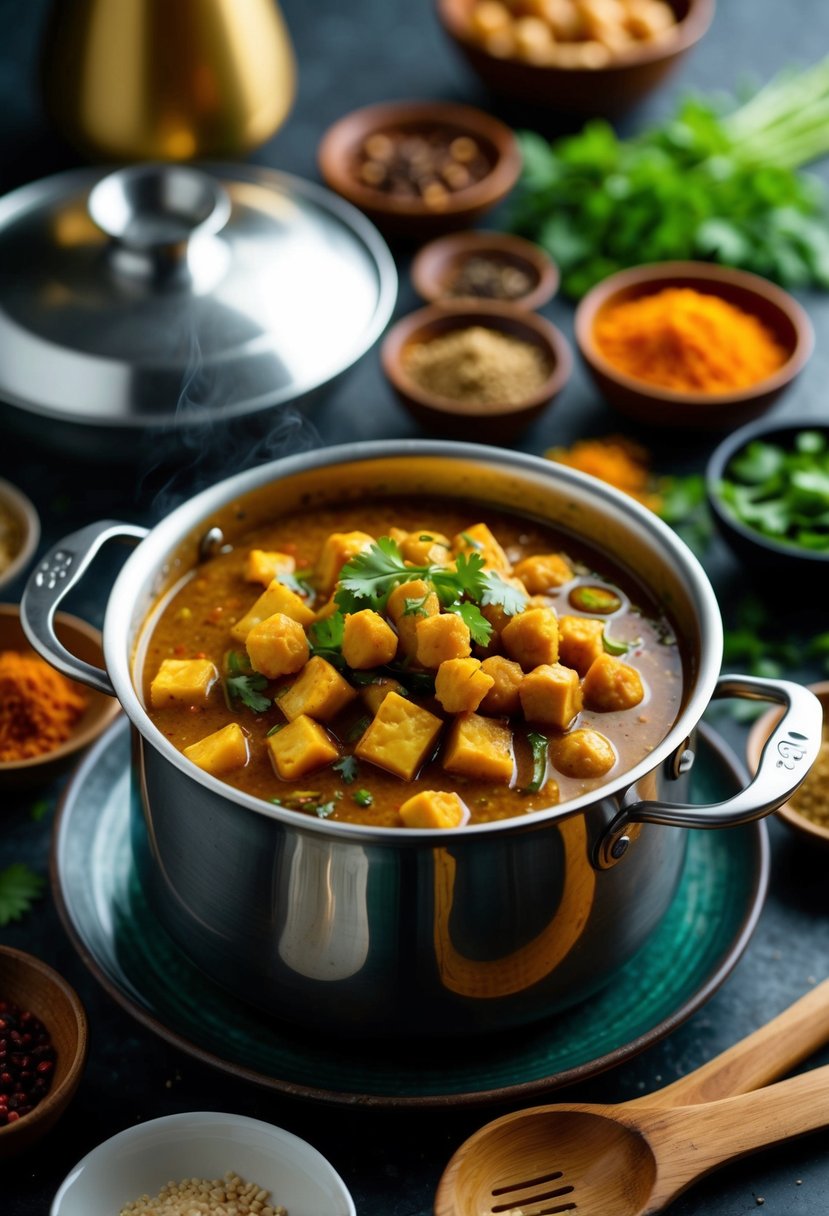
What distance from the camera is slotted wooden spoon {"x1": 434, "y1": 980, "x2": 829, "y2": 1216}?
238cm

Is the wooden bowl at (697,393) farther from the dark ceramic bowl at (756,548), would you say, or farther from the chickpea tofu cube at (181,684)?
the chickpea tofu cube at (181,684)

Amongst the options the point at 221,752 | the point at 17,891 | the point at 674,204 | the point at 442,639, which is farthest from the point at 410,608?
the point at 674,204

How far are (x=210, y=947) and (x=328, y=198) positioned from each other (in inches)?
103

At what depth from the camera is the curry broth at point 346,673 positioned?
8.13ft

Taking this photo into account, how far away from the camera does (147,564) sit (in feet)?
8.91

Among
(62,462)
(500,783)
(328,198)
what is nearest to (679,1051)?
(500,783)

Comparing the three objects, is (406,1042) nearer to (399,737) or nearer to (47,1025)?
(399,737)

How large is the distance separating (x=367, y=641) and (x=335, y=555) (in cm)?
35

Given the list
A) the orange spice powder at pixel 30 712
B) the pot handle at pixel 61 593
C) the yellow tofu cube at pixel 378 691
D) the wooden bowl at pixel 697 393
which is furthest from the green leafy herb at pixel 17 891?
the wooden bowl at pixel 697 393

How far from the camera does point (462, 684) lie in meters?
2.48

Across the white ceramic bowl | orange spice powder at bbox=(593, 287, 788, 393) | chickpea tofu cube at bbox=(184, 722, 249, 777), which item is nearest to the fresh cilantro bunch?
orange spice powder at bbox=(593, 287, 788, 393)

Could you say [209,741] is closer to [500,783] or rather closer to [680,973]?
[500,783]

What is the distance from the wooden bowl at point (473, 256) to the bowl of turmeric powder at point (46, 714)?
1.94m

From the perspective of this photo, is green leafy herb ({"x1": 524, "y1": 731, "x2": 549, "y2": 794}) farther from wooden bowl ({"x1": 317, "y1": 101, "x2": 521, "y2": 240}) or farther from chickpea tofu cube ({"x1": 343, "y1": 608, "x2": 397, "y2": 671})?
wooden bowl ({"x1": 317, "y1": 101, "x2": 521, "y2": 240})
